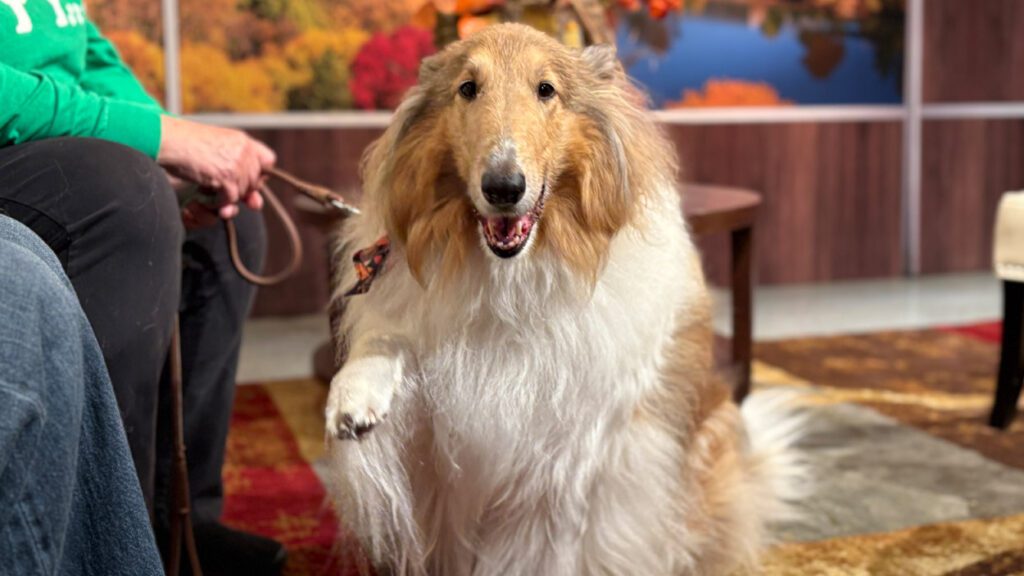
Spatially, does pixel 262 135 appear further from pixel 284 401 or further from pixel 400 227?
pixel 400 227

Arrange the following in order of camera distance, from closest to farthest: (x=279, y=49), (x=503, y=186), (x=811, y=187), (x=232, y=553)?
(x=503, y=186) → (x=232, y=553) → (x=279, y=49) → (x=811, y=187)

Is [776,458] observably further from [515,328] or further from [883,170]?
[883,170]

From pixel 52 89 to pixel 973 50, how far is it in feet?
15.7

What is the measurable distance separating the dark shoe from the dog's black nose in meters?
0.87

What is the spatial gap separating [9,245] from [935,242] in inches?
198

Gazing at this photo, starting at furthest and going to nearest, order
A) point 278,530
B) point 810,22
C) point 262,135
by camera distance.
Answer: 1. point 810,22
2. point 262,135
3. point 278,530

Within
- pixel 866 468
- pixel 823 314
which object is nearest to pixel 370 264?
pixel 866 468

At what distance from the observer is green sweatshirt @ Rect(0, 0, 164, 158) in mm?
1409

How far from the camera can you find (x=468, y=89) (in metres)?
1.45

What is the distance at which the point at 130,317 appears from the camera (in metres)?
1.42

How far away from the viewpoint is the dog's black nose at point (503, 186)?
1333 mm

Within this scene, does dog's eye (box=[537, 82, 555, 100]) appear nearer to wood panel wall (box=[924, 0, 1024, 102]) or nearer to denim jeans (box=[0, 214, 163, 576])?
denim jeans (box=[0, 214, 163, 576])

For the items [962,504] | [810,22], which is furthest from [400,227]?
[810,22]

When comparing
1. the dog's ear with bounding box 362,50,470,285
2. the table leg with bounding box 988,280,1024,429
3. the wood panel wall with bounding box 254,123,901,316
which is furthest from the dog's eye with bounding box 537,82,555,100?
the wood panel wall with bounding box 254,123,901,316
